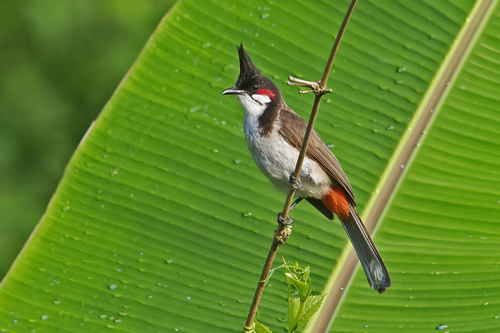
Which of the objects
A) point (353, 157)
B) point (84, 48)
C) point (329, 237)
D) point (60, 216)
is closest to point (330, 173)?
point (353, 157)

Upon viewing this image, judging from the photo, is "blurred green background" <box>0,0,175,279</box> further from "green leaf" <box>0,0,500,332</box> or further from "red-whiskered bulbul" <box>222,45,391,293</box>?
"red-whiskered bulbul" <box>222,45,391,293</box>

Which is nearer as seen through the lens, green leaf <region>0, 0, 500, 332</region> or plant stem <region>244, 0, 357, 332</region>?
plant stem <region>244, 0, 357, 332</region>

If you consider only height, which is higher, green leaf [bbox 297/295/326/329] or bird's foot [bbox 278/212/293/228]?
bird's foot [bbox 278/212/293/228]

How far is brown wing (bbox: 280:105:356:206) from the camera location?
7.02 ft

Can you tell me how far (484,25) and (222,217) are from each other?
4.54 feet

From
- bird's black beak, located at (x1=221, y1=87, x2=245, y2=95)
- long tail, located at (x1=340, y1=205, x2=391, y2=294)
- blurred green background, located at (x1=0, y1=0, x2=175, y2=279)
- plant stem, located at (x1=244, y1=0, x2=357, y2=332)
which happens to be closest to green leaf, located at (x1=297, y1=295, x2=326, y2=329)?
plant stem, located at (x1=244, y1=0, x2=357, y2=332)

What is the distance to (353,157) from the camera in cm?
229

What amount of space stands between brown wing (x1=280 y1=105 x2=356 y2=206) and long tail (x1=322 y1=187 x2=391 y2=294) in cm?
5

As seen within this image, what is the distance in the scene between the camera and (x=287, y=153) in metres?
2.14

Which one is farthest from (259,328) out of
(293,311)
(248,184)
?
(248,184)

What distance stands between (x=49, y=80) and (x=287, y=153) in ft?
13.9

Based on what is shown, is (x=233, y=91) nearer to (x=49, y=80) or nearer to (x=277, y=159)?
(x=277, y=159)

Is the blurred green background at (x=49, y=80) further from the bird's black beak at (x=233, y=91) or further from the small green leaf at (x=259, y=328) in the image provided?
the small green leaf at (x=259, y=328)

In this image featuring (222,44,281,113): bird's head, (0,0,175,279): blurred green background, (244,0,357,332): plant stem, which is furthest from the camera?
(0,0,175,279): blurred green background
